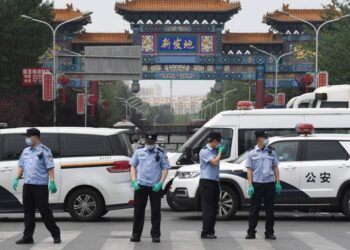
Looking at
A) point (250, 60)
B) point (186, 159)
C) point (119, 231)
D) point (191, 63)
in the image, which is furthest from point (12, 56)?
point (119, 231)

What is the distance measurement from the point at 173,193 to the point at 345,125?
4.96 meters

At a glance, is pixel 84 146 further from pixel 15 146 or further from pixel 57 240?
pixel 57 240

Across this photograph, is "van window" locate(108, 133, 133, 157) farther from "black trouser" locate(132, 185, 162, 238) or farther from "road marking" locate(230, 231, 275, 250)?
"black trouser" locate(132, 185, 162, 238)

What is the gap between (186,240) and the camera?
Result: 42.3 feet

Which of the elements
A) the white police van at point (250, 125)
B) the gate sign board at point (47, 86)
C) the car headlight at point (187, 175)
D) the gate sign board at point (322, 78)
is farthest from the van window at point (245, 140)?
the gate sign board at point (47, 86)

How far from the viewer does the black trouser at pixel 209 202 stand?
1285 centimetres

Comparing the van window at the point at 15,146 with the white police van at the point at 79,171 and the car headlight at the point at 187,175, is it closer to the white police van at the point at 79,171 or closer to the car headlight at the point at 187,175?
the white police van at the point at 79,171

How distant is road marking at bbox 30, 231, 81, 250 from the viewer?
466 inches

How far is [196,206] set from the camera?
16.3 meters

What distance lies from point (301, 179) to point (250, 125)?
3390 mm

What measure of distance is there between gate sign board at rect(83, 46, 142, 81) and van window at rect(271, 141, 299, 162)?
2438 centimetres

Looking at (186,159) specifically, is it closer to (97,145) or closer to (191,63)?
(97,145)

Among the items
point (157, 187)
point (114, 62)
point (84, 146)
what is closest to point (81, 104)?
point (114, 62)

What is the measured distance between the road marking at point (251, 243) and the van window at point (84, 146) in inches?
137
